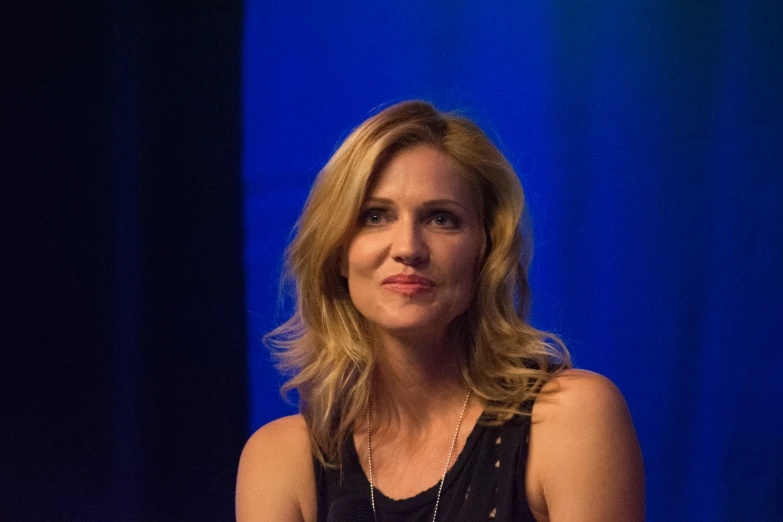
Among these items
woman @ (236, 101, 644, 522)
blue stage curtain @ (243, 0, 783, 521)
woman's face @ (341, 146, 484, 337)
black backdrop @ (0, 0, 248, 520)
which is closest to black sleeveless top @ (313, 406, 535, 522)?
woman @ (236, 101, 644, 522)

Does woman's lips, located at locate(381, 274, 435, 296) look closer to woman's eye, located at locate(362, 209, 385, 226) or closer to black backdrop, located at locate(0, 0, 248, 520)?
woman's eye, located at locate(362, 209, 385, 226)

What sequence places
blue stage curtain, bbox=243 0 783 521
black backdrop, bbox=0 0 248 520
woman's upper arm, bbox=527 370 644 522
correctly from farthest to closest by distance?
black backdrop, bbox=0 0 248 520 → blue stage curtain, bbox=243 0 783 521 → woman's upper arm, bbox=527 370 644 522

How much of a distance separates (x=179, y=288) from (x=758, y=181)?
136 cm

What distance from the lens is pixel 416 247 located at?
1425 millimetres

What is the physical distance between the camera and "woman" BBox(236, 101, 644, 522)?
141 cm

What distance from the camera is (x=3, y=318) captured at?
7.18ft

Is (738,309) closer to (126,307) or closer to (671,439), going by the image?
(671,439)

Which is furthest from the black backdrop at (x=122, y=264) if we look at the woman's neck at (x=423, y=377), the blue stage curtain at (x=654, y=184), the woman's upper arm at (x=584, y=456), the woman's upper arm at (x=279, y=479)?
the woman's upper arm at (x=584, y=456)

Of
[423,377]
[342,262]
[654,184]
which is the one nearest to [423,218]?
[342,262]

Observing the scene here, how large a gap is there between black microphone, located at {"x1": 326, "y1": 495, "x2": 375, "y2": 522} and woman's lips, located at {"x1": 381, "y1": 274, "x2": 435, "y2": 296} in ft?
1.19

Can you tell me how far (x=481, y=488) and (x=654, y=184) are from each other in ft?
2.72

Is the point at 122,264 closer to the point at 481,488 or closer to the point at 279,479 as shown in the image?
the point at 279,479

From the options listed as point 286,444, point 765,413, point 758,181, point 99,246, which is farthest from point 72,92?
point 765,413

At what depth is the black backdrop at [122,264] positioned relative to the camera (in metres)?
2.20
